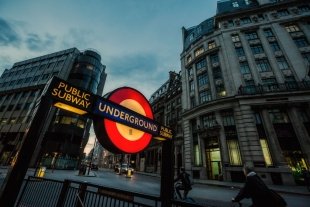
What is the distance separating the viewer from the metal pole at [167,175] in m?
2.65

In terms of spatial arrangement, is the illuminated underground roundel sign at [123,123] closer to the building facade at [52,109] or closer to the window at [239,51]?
the window at [239,51]

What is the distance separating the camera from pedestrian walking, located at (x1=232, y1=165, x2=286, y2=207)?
3.23 m

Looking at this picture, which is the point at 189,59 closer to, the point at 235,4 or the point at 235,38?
the point at 235,38

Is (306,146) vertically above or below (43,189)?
above

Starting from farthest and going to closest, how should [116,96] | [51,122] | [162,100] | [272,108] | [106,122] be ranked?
[162,100] → [51,122] → [272,108] → [116,96] → [106,122]

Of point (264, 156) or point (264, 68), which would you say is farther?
point (264, 68)

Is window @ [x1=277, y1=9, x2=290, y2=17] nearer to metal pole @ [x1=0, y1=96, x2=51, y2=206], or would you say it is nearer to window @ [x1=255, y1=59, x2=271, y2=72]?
window @ [x1=255, y1=59, x2=271, y2=72]

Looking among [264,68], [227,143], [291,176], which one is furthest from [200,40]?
[291,176]

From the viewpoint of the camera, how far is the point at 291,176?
1530cm

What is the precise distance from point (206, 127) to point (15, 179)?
2268cm

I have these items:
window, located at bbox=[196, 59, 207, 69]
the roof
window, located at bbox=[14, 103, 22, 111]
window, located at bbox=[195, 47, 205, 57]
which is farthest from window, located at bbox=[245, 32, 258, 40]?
window, located at bbox=[14, 103, 22, 111]

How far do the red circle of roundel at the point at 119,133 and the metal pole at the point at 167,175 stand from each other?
75cm

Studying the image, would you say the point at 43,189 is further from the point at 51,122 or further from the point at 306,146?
the point at 51,122

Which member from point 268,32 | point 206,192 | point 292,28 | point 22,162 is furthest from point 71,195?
point 292,28
